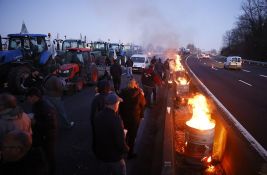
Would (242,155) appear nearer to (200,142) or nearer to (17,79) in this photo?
(200,142)

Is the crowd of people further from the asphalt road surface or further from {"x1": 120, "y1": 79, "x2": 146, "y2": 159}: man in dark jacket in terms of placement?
the asphalt road surface

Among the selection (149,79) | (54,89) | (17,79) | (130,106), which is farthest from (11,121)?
(17,79)

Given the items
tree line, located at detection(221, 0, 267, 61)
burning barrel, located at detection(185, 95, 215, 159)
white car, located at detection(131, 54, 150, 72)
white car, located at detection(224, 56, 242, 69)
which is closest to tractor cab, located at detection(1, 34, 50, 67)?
burning barrel, located at detection(185, 95, 215, 159)

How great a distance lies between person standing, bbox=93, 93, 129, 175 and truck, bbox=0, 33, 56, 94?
34.1 feet

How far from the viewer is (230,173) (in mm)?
6426

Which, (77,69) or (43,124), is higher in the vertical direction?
(43,124)

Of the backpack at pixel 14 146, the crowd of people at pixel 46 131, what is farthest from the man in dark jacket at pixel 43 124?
the backpack at pixel 14 146

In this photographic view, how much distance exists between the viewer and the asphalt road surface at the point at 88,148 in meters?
6.71

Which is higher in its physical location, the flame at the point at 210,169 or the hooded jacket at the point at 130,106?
the hooded jacket at the point at 130,106

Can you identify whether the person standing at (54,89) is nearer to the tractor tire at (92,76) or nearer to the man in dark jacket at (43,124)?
the man in dark jacket at (43,124)

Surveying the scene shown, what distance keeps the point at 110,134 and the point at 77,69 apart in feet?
44.4

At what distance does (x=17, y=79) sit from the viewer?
47.9 feet

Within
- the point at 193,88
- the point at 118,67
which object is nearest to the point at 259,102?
the point at 193,88

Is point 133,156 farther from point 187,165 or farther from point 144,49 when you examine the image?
point 144,49
